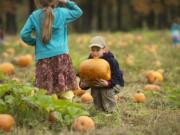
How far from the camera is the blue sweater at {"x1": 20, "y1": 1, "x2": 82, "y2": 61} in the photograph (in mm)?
7117

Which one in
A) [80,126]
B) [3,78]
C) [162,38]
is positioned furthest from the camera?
[162,38]

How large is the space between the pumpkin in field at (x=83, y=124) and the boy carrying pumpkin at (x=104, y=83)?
0.96 meters

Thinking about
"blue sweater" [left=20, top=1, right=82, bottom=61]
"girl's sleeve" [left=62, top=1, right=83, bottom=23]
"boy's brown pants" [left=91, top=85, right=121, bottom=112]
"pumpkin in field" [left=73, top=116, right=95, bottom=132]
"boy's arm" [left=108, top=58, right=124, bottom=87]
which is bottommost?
"pumpkin in field" [left=73, top=116, right=95, bottom=132]

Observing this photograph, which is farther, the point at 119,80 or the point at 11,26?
the point at 11,26

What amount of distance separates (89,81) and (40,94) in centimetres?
113

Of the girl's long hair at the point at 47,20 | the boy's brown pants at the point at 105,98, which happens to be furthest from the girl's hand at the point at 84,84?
the girl's long hair at the point at 47,20

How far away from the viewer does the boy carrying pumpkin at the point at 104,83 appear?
700cm

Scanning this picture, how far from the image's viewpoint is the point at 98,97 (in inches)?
283

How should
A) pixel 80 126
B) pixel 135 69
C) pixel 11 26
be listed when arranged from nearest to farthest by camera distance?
pixel 80 126, pixel 135 69, pixel 11 26

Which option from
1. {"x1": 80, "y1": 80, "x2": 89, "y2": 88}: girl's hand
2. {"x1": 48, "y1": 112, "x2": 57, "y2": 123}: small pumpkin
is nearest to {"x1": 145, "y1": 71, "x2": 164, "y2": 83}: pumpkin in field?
{"x1": 80, "y1": 80, "x2": 89, "y2": 88}: girl's hand

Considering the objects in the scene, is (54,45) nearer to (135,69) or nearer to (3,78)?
(3,78)

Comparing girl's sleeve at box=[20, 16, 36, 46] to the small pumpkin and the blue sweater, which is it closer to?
the blue sweater

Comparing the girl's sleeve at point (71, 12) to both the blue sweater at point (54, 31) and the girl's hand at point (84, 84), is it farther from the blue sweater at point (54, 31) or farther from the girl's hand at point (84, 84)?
the girl's hand at point (84, 84)

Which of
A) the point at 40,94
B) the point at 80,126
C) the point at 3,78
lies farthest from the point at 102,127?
the point at 3,78
